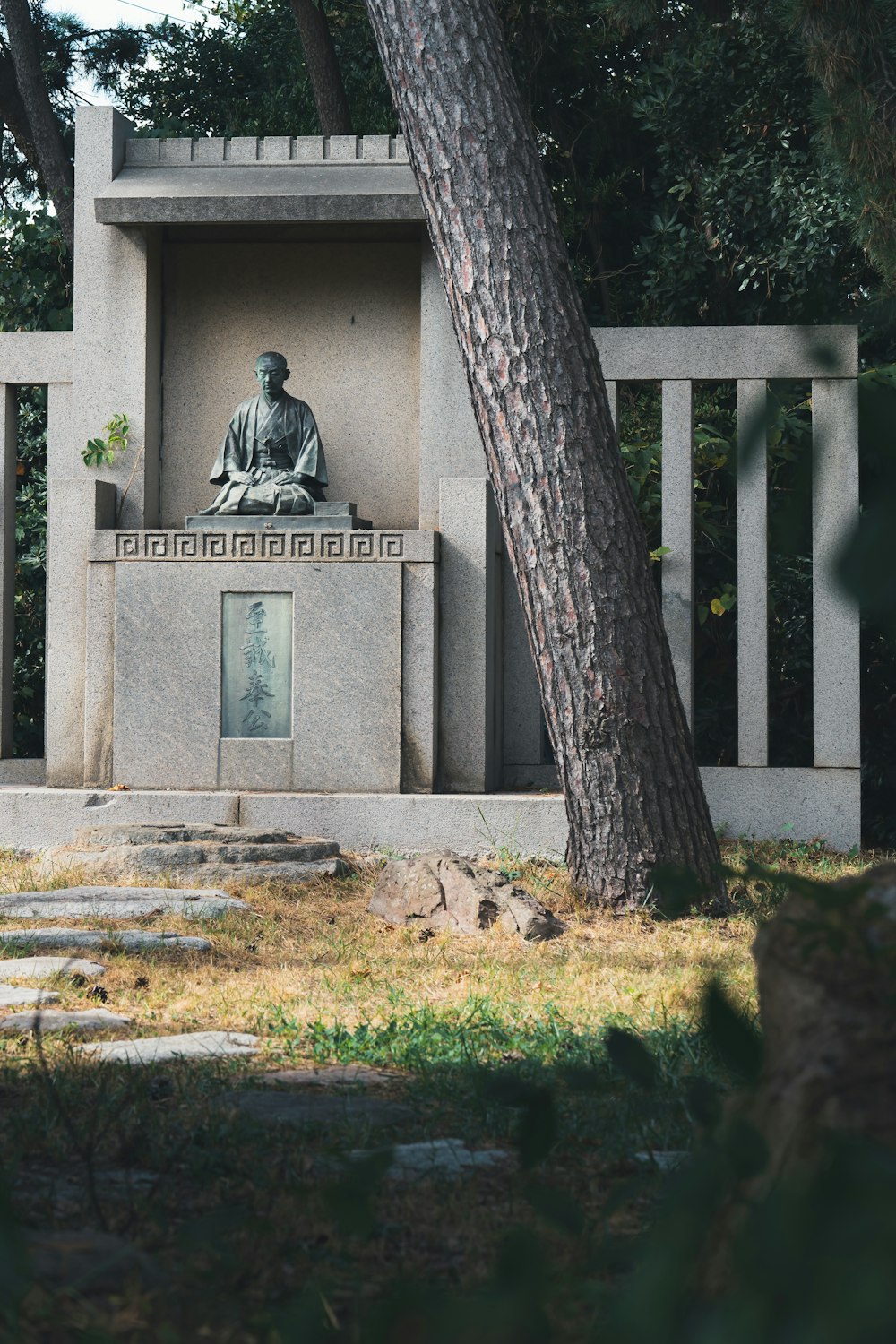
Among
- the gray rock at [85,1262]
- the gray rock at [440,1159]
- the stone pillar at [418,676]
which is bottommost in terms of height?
the gray rock at [440,1159]

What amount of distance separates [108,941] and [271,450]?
3.67 m

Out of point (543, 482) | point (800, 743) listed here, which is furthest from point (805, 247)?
point (543, 482)

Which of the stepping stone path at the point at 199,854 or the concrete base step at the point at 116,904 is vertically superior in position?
the stepping stone path at the point at 199,854

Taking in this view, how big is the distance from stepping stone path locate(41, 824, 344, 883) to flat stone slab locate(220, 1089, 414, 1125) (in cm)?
291

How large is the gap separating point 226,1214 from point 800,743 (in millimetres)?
8548

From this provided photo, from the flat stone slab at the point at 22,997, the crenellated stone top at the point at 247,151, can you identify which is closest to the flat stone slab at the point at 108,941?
the flat stone slab at the point at 22,997

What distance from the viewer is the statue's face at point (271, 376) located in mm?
7250

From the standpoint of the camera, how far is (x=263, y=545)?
688 centimetres

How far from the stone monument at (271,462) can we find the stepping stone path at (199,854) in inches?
72.7

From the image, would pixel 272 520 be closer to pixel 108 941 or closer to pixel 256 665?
pixel 256 665

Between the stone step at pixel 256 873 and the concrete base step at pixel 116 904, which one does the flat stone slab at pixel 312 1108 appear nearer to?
the concrete base step at pixel 116 904

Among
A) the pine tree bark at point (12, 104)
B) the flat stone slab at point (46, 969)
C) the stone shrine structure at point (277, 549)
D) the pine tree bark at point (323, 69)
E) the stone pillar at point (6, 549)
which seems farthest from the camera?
the pine tree bark at point (12, 104)

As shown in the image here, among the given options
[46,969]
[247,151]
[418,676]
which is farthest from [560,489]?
[247,151]

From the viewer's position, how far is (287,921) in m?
4.86
